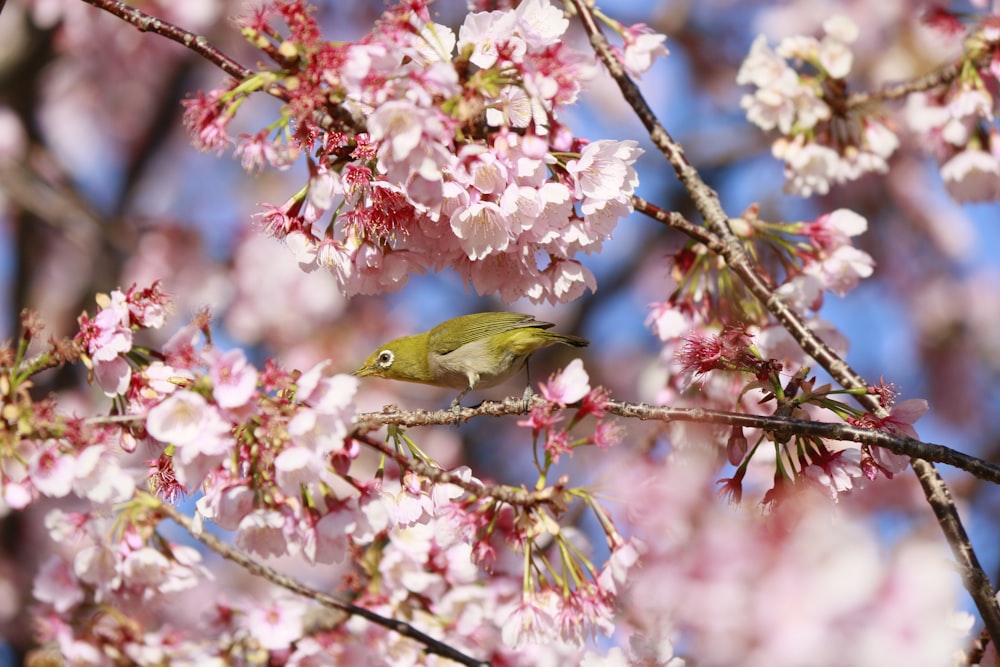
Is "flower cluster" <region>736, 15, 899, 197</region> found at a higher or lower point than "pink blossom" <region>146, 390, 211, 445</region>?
higher

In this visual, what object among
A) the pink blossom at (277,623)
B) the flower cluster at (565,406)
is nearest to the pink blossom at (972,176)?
the flower cluster at (565,406)

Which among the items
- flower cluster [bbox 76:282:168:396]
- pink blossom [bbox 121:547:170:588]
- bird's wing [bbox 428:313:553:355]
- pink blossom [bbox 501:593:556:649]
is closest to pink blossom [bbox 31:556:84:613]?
pink blossom [bbox 121:547:170:588]

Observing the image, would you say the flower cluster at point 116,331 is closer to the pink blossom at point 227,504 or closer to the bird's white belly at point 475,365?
the pink blossom at point 227,504

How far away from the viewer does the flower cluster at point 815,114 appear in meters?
3.35

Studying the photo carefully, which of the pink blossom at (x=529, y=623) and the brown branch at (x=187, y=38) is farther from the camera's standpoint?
the pink blossom at (x=529, y=623)

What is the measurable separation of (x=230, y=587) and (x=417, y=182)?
6.34 metres

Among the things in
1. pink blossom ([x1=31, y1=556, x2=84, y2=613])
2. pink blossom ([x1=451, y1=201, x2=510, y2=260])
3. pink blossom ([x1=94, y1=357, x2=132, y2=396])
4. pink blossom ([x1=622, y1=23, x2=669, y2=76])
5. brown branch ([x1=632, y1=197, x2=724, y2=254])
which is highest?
pink blossom ([x1=622, y1=23, x2=669, y2=76])

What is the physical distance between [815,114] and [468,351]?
145 cm

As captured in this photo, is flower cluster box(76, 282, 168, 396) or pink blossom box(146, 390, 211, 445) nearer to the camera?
pink blossom box(146, 390, 211, 445)

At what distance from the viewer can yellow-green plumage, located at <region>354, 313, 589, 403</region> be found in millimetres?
3773

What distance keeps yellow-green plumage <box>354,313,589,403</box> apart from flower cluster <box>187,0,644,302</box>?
Result: 1.19 metres

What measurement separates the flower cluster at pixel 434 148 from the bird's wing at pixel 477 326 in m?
1.18

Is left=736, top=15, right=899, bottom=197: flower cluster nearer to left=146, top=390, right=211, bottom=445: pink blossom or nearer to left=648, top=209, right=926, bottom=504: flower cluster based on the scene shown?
left=648, top=209, right=926, bottom=504: flower cluster

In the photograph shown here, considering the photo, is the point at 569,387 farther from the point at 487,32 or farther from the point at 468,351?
the point at 468,351
